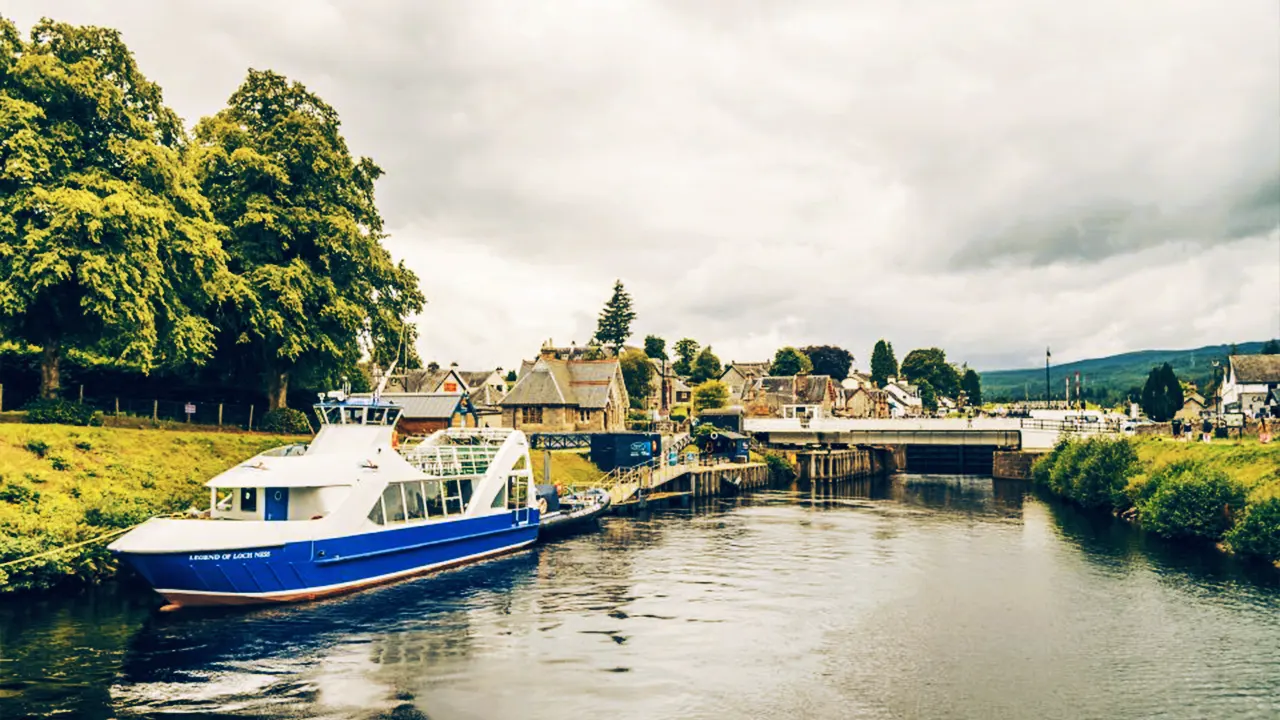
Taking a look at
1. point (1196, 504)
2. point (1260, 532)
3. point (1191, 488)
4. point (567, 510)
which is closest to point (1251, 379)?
point (1191, 488)

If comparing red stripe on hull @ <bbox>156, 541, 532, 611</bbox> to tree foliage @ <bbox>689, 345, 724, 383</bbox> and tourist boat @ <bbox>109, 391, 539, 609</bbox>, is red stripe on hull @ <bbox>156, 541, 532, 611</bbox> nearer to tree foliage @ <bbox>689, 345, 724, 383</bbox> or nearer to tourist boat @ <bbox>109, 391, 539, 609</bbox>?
tourist boat @ <bbox>109, 391, 539, 609</bbox>

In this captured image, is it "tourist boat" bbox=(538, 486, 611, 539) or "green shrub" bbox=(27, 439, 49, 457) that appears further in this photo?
"tourist boat" bbox=(538, 486, 611, 539)

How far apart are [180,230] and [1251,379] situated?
439 ft

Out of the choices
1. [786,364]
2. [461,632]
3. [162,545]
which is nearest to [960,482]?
[461,632]

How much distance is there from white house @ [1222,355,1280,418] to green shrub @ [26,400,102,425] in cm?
12942

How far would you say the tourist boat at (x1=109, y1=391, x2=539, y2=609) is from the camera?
2983 cm

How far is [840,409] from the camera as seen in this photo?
153000 mm

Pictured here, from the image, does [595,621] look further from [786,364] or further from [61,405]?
[786,364]

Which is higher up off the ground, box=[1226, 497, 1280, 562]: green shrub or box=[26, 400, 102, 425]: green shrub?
box=[26, 400, 102, 425]: green shrub

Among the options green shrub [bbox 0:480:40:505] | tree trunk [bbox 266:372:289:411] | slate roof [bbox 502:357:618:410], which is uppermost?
slate roof [bbox 502:357:618:410]

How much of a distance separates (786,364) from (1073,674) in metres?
159

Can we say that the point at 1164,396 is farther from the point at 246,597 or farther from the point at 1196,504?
the point at 246,597

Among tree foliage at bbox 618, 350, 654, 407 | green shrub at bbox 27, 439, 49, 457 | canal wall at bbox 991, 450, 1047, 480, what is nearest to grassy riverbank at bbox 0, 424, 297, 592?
green shrub at bbox 27, 439, 49, 457

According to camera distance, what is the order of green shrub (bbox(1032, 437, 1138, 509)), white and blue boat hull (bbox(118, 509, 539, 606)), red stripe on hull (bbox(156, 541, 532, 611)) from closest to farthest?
Answer: white and blue boat hull (bbox(118, 509, 539, 606)) → red stripe on hull (bbox(156, 541, 532, 611)) → green shrub (bbox(1032, 437, 1138, 509))
